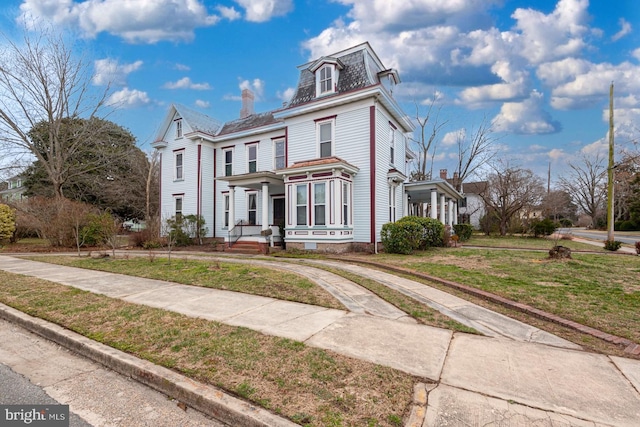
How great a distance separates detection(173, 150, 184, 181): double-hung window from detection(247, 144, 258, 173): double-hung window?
17.0 feet

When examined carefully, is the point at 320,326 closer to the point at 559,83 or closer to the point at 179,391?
the point at 179,391

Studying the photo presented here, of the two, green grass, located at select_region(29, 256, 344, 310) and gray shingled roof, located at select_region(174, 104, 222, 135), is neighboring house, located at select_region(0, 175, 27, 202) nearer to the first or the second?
gray shingled roof, located at select_region(174, 104, 222, 135)

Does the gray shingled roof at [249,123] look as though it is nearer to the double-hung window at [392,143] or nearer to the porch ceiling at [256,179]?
the porch ceiling at [256,179]

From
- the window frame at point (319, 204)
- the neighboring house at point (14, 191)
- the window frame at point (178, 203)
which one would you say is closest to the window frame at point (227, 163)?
the window frame at point (178, 203)

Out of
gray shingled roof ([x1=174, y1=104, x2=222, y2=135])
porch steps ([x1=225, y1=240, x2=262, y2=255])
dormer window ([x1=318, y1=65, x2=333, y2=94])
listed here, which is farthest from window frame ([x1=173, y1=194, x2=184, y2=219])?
dormer window ([x1=318, y1=65, x2=333, y2=94])

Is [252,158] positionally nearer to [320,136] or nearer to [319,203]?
[320,136]

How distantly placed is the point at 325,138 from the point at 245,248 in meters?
6.77

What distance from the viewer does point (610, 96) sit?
52.9 feet

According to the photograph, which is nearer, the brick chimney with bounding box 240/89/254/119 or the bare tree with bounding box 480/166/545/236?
the brick chimney with bounding box 240/89/254/119

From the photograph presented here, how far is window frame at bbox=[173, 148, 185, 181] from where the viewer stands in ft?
68.5

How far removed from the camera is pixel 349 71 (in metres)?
15.2

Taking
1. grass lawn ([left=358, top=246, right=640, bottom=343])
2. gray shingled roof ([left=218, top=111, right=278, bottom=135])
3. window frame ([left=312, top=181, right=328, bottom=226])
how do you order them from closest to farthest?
grass lawn ([left=358, top=246, right=640, bottom=343]) < window frame ([left=312, top=181, right=328, bottom=226]) < gray shingled roof ([left=218, top=111, right=278, bottom=135])

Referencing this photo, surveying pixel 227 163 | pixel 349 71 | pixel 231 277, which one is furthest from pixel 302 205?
pixel 227 163

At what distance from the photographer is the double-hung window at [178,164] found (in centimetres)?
2088
